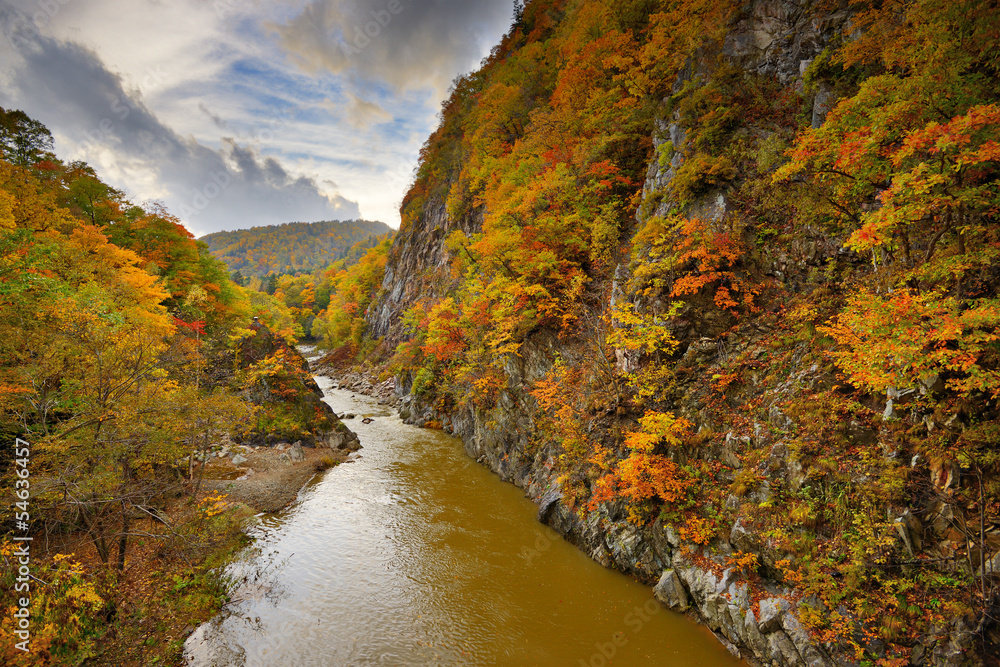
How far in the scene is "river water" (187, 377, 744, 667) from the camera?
26.8 feet

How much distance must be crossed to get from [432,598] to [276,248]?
180 metres

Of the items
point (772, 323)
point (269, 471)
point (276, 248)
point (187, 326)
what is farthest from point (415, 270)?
point (276, 248)

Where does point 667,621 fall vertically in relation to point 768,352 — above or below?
below

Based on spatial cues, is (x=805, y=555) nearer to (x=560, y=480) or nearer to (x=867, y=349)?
(x=867, y=349)

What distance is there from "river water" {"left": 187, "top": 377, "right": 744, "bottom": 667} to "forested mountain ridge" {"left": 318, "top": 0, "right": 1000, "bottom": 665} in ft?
3.33

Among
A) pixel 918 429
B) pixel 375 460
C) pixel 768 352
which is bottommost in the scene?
pixel 375 460

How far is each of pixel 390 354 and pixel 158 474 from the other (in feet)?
105

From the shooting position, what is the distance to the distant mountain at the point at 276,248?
5832 inches

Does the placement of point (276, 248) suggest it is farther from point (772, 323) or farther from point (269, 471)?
point (772, 323)

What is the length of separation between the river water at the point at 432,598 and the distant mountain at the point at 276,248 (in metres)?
138

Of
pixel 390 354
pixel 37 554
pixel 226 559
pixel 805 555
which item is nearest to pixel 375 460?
pixel 226 559

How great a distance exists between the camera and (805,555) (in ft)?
22.5

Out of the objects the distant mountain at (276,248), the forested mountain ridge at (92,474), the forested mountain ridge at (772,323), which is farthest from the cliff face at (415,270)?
the distant mountain at (276,248)

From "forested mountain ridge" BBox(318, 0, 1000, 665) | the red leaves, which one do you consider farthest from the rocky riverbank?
"forested mountain ridge" BBox(318, 0, 1000, 665)
